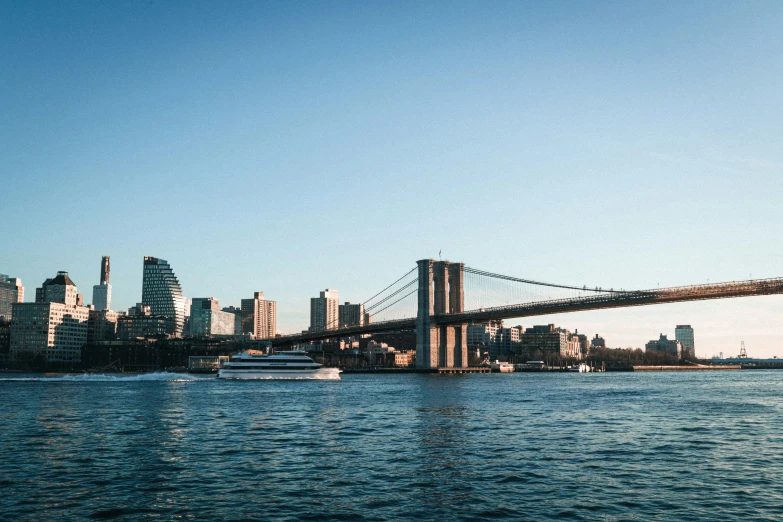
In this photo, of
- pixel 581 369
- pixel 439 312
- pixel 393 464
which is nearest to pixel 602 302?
pixel 439 312

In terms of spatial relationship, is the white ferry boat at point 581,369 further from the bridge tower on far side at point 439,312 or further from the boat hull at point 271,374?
the boat hull at point 271,374

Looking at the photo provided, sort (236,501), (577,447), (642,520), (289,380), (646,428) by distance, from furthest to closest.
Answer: (289,380), (646,428), (577,447), (236,501), (642,520)

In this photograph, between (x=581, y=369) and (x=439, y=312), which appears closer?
(x=439, y=312)

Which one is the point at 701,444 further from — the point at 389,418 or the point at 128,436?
the point at 128,436

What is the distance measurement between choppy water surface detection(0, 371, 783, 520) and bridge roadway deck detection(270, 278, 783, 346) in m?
42.1

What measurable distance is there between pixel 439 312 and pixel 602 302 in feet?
118

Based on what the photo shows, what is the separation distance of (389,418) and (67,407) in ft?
75.9

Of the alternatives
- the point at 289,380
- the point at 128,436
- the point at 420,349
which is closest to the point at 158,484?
the point at 128,436

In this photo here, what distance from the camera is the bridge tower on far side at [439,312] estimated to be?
4791 inches

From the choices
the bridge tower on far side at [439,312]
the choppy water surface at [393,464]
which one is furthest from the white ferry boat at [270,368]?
the choppy water surface at [393,464]

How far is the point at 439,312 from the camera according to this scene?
125 meters

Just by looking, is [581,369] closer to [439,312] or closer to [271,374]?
[439,312]

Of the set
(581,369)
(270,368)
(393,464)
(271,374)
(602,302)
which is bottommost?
(581,369)

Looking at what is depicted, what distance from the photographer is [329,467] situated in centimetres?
2334
